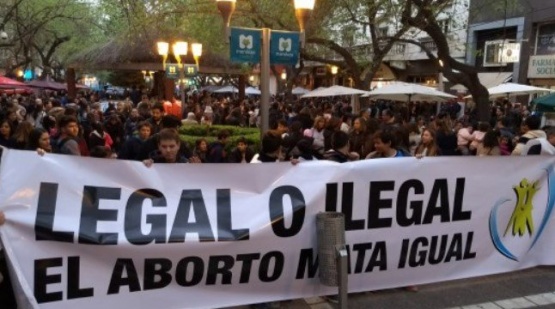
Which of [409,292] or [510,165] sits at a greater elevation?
[510,165]

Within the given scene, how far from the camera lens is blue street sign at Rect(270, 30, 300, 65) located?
27.8 feet

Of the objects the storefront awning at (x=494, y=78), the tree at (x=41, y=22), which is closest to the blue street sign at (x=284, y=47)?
the tree at (x=41, y=22)

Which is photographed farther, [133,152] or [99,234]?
[133,152]

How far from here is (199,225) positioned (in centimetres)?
388

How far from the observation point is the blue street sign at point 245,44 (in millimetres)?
8094

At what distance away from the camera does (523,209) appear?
5.12 m

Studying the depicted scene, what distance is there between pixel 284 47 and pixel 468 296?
5.18m

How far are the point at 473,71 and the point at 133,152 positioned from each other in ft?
30.1

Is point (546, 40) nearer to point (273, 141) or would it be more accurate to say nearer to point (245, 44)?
point (245, 44)

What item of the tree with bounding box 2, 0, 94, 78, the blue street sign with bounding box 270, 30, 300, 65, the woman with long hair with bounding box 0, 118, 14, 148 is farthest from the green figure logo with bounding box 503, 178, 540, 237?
the tree with bounding box 2, 0, 94, 78

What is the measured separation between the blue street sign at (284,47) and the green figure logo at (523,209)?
446cm

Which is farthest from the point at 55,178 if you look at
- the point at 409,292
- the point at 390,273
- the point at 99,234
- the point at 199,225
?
the point at 409,292

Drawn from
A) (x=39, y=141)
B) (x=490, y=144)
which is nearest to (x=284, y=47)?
(x=490, y=144)

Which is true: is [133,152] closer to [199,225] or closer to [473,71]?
[199,225]
